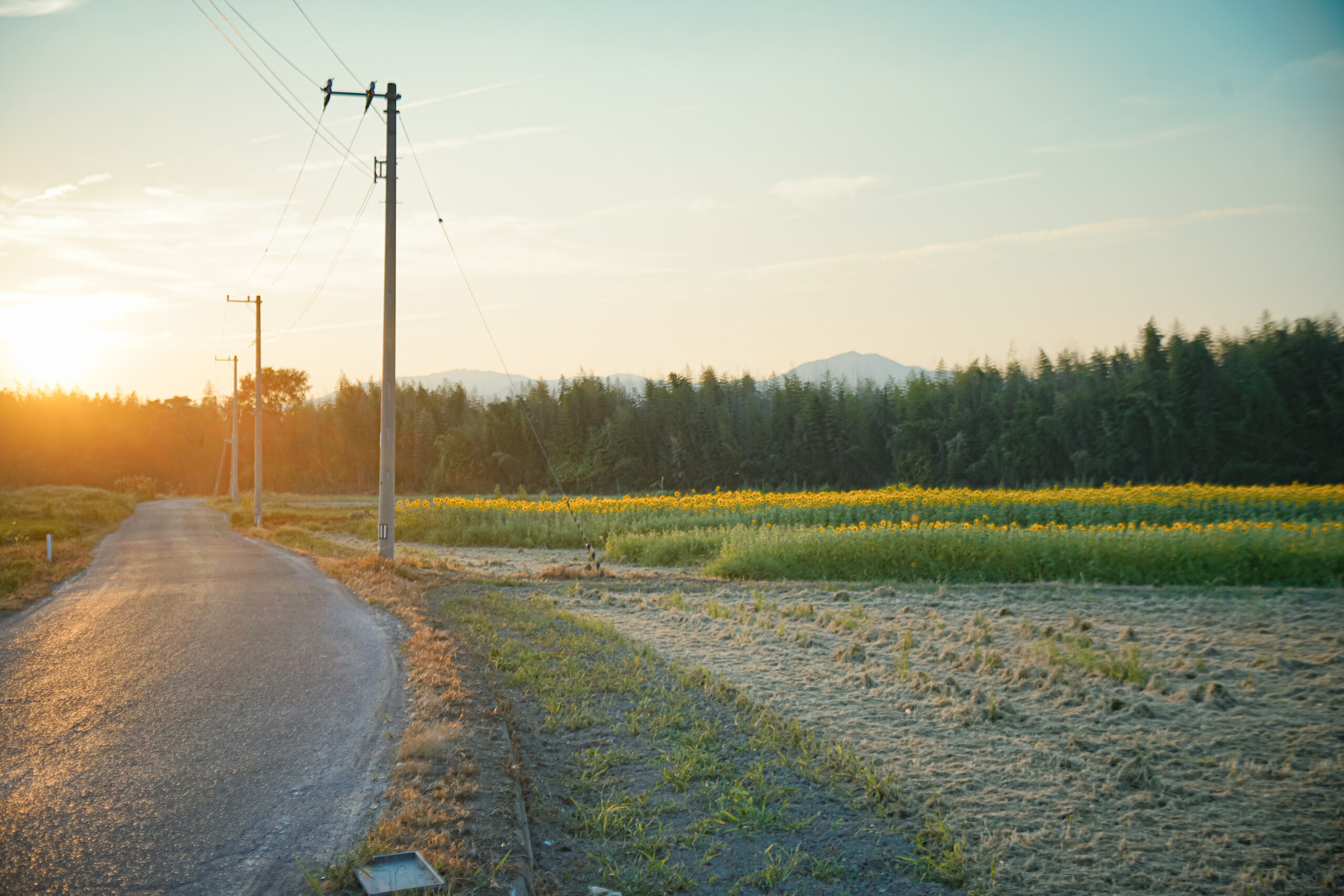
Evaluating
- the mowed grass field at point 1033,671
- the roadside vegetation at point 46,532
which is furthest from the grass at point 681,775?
the roadside vegetation at point 46,532

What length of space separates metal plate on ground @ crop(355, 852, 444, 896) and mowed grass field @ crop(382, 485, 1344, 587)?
1129cm

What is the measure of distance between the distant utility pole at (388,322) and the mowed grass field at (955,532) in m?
5.59

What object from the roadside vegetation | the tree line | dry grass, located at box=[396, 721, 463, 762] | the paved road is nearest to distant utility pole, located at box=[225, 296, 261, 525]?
the roadside vegetation

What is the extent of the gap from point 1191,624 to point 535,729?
784 cm

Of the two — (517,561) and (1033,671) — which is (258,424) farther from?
(1033,671)

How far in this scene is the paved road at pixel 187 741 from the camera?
343 centimetres

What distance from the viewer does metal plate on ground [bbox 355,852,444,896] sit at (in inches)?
120

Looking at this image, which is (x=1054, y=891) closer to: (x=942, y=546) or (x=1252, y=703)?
(x=1252, y=703)

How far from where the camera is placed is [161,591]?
12.4 metres

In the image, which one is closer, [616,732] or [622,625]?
[616,732]

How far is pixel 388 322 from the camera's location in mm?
14344

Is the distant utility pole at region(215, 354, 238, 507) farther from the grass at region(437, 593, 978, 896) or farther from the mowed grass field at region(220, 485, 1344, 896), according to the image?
the grass at region(437, 593, 978, 896)

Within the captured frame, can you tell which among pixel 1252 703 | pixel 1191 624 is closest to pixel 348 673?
pixel 1252 703

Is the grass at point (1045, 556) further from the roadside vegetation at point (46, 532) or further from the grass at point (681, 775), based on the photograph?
the roadside vegetation at point (46, 532)
